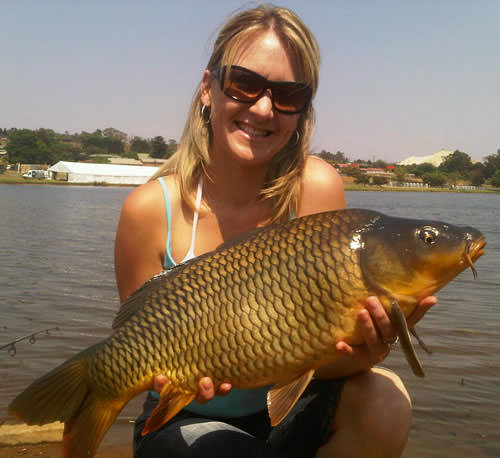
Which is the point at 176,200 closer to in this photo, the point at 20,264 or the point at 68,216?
the point at 20,264

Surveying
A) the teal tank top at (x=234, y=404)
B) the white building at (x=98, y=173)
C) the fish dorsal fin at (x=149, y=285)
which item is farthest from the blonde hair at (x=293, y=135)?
the white building at (x=98, y=173)

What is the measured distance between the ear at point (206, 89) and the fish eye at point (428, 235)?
1442 mm

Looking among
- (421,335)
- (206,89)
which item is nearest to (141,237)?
(206,89)

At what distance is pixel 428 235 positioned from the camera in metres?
2.08

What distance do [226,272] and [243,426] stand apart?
98cm

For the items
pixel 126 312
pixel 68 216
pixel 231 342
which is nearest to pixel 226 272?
pixel 231 342

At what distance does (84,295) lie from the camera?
809cm

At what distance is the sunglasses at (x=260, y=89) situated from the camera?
2779mm

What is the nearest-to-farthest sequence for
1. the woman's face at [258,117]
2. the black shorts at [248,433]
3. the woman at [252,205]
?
the black shorts at [248,433] < the woman at [252,205] < the woman's face at [258,117]

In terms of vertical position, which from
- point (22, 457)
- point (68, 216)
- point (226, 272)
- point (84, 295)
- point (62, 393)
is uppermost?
point (226, 272)

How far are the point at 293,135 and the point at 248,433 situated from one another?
4.95ft

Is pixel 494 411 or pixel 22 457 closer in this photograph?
pixel 22 457

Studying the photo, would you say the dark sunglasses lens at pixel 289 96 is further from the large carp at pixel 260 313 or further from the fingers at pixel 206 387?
the fingers at pixel 206 387

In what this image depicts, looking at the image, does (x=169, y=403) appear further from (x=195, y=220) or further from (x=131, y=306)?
(x=195, y=220)
